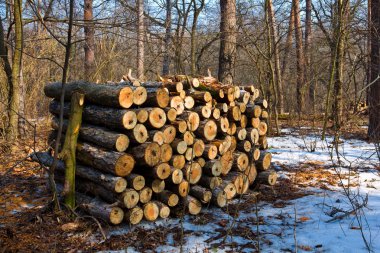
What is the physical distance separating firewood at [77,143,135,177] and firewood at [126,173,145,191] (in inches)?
2.7

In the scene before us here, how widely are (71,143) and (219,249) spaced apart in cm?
210

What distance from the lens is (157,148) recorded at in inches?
161

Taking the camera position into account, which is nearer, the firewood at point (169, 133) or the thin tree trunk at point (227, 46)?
the firewood at point (169, 133)

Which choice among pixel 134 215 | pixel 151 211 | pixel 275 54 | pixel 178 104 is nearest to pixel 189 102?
pixel 178 104

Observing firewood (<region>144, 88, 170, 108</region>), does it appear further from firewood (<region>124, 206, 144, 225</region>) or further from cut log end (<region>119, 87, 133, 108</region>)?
firewood (<region>124, 206, 144, 225</region>)

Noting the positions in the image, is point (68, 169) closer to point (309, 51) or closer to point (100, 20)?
point (100, 20)

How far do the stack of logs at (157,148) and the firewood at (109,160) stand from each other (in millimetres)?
11

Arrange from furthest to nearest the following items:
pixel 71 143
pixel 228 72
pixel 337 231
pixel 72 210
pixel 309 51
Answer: pixel 309 51, pixel 228 72, pixel 71 143, pixel 72 210, pixel 337 231

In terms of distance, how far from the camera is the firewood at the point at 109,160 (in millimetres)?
3863

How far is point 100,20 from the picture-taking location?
7.07 m

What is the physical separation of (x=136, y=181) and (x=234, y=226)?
47.5 inches

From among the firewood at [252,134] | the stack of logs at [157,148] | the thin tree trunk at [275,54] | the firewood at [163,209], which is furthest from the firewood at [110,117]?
the thin tree trunk at [275,54]

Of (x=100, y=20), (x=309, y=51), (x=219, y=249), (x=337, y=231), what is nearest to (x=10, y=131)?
(x=100, y=20)

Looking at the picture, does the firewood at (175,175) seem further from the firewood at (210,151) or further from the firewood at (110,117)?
the firewood at (110,117)
